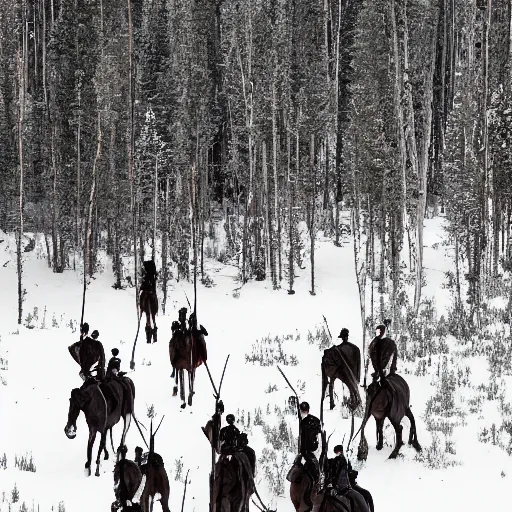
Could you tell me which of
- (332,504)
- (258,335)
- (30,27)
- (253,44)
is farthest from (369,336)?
(30,27)

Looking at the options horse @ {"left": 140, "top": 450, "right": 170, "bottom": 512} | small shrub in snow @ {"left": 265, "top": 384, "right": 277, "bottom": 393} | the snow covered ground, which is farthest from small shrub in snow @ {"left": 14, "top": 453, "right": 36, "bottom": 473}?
small shrub in snow @ {"left": 265, "top": 384, "right": 277, "bottom": 393}

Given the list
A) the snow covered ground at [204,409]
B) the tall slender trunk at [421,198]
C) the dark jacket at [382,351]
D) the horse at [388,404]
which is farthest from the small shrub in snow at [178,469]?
the tall slender trunk at [421,198]

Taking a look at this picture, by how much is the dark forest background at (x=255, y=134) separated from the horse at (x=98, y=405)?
1179 centimetres

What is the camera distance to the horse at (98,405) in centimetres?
684

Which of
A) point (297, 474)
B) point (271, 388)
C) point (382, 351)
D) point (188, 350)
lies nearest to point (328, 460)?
point (297, 474)

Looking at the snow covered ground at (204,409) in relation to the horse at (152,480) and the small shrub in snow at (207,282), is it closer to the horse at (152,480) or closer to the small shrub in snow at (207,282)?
the horse at (152,480)

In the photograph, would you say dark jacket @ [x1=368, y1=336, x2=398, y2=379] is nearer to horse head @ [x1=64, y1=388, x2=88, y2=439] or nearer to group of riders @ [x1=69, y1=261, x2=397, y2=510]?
group of riders @ [x1=69, y1=261, x2=397, y2=510]

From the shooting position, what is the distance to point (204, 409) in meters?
9.79

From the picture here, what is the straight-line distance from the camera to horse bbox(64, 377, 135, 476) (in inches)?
269

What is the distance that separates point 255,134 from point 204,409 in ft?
61.1

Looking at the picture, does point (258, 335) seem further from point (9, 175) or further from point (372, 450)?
point (9, 175)

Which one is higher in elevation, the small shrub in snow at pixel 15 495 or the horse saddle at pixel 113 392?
the horse saddle at pixel 113 392

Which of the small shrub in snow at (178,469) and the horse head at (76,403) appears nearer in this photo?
the horse head at (76,403)

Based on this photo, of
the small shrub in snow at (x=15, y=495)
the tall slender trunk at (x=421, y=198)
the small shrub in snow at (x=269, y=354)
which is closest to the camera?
the small shrub in snow at (x=15, y=495)
